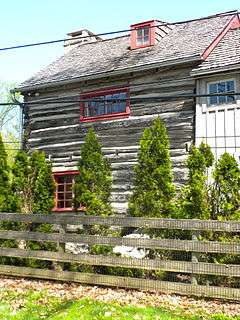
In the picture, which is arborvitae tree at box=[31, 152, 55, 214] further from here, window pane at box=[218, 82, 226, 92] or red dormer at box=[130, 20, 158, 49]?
red dormer at box=[130, 20, 158, 49]

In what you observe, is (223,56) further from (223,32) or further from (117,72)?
(117,72)

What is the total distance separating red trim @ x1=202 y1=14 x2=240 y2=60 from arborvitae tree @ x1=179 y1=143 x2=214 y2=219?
208 inches

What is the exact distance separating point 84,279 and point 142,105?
800 cm

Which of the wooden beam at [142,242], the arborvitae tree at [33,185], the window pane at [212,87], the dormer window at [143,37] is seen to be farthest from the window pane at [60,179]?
the wooden beam at [142,242]

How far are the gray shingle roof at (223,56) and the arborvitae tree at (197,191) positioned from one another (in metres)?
4.26

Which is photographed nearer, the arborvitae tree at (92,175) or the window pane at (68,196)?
the arborvitae tree at (92,175)

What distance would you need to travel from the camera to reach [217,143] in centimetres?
1391

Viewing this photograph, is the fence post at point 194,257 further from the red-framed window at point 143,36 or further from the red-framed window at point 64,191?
the red-framed window at point 143,36

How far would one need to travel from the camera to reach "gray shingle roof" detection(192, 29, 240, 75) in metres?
14.0

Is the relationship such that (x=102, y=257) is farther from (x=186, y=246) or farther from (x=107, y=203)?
(x=107, y=203)

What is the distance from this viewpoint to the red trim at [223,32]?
14.9 metres

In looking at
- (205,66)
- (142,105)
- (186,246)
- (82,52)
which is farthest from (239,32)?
(186,246)

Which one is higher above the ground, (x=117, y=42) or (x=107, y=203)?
(x=117, y=42)

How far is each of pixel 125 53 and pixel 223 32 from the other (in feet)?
12.5
